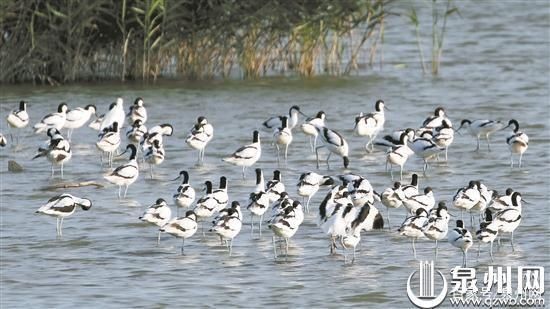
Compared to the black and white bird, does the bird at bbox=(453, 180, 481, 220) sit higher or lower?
higher

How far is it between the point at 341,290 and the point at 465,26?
25536mm

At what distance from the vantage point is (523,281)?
13188 millimetres

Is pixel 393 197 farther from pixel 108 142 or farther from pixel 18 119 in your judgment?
pixel 18 119

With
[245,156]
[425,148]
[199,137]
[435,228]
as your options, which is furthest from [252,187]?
[435,228]

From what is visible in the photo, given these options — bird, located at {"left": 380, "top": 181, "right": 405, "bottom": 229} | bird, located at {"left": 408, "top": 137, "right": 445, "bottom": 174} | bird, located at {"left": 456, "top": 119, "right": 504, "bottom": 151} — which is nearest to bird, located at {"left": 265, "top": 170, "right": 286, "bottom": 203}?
bird, located at {"left": 380, "top": 181, "right": 405, "bottom": 229}

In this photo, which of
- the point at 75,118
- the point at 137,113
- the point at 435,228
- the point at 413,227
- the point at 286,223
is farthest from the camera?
the point at 137,113

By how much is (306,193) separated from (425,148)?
120 inches

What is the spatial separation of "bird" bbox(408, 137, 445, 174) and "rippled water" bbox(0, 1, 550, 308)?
312mm

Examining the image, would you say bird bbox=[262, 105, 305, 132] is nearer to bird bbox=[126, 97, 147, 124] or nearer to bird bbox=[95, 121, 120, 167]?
bird bbox=[126, 97, 147, 124]

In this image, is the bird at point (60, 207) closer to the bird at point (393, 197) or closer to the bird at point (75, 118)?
the bird at point (393, 197)

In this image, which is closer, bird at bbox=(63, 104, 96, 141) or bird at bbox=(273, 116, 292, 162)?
bird at bbox=(273, 116, 292, 162)

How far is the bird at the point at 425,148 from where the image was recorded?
1920 cm

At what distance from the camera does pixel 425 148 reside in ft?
63.2

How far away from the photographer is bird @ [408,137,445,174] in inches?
756
